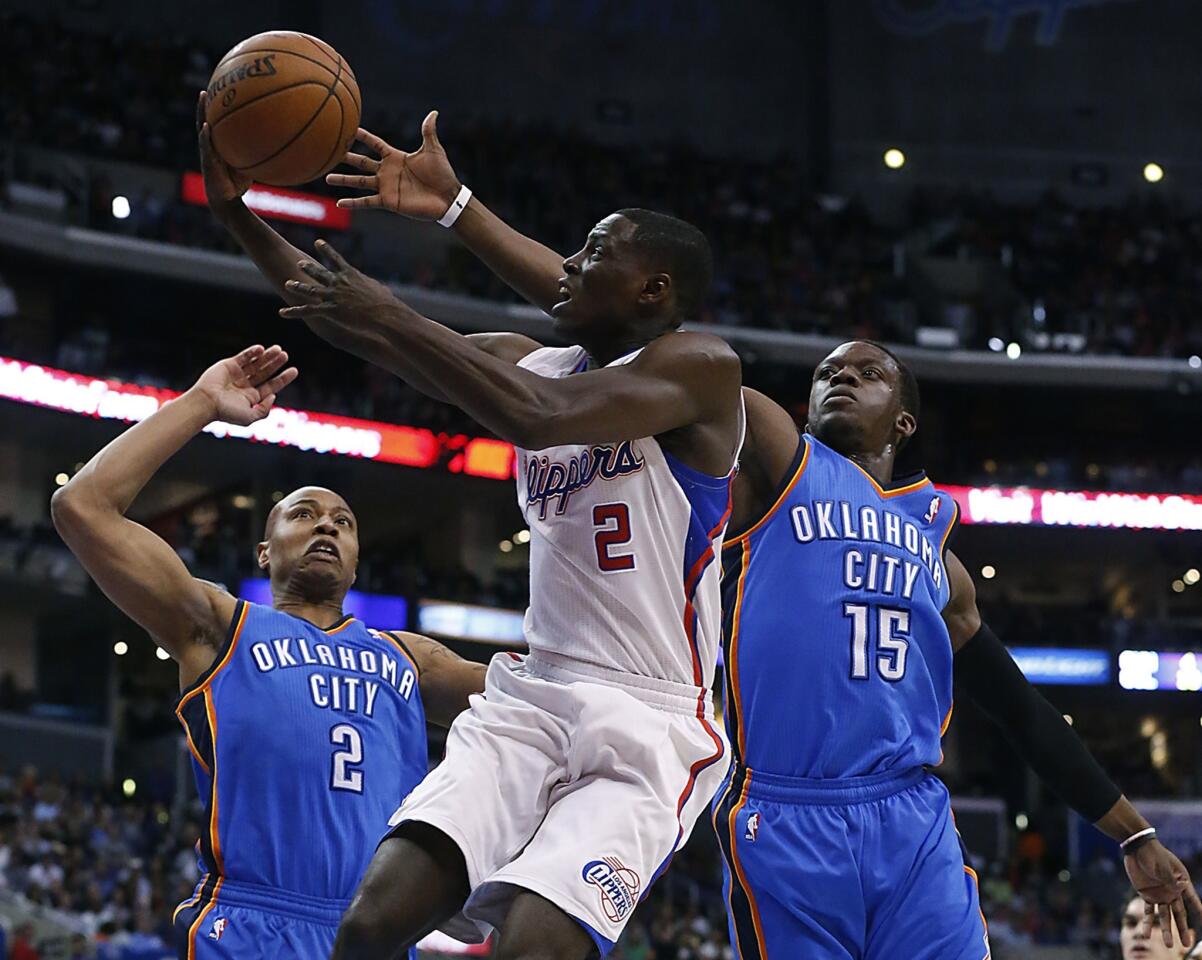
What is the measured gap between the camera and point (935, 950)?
4.51 meters

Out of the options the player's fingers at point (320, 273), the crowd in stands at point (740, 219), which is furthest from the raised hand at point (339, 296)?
the crowd in stands at point (740, 219)

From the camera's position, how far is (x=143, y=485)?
4.91 m

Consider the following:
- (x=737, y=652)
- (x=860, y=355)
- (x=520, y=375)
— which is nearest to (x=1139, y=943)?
(x=737, y=652)

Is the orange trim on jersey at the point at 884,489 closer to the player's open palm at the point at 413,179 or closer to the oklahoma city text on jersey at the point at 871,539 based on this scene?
the oklahoma city text on jersey at the point at 871,539

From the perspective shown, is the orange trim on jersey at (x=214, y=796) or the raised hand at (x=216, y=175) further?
the orange trim on jersey at (x=214, y=796)

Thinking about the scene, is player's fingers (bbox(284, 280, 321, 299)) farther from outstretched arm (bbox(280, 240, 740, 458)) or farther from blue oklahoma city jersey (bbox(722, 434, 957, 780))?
blue oklahoma city jersey (bbox(722, 434, 957, 780))

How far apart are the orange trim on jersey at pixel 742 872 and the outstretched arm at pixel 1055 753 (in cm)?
90

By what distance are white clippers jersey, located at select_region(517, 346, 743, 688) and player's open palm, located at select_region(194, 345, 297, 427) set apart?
3.65 ft

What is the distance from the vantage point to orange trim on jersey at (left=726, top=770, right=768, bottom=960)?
4.61 metres

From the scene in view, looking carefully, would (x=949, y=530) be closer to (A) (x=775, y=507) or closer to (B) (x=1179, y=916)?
(A) (x=775, y=507)

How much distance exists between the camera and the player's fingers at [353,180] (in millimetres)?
4492

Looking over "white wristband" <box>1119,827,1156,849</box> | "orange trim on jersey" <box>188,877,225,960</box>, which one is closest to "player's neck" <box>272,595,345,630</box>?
"orange trim on jersey" <box>188,877,225,960</box>

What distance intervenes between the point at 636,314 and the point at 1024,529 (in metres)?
26.2

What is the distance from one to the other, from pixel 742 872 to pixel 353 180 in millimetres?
2076
